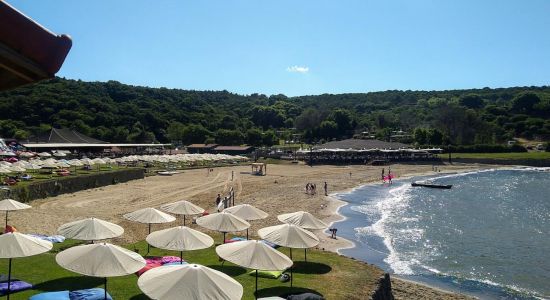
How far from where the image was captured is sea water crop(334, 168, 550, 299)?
808 inches

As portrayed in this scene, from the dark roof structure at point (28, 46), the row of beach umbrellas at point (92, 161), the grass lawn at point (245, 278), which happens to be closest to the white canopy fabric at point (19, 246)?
the grass lawn at point (245, 278)

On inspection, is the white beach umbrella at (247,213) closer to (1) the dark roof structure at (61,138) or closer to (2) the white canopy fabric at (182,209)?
(2) the white canopy fabric at (182,209)

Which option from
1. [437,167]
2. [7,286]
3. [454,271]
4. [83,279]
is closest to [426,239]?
[454,271]

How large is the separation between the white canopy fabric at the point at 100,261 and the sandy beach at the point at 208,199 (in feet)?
36.3

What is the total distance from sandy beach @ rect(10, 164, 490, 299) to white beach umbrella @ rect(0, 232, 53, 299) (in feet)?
34.8

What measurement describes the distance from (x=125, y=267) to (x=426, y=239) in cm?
2232

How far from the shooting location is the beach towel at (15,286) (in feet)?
38.9

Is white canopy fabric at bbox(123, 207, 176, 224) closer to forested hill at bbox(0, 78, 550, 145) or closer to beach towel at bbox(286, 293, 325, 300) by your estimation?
beach towel at bbox(286, 293, 325, 300)

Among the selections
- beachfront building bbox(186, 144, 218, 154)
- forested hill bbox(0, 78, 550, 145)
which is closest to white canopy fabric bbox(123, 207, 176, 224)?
beachfront building bbox(186, 144, 218, 154)

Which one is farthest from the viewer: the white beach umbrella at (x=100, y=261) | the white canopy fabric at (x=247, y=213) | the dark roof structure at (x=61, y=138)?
the dark roof structure at (x=61, y=138)

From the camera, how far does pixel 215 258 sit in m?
17.3

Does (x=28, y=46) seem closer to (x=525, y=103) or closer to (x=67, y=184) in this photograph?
(x=67, y=184)

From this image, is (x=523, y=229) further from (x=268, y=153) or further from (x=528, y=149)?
(x=528, y=149)

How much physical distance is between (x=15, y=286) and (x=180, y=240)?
4632mm
